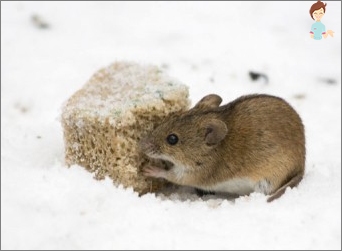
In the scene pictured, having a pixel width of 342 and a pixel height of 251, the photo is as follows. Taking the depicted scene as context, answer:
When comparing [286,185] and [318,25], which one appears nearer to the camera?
[286,185]

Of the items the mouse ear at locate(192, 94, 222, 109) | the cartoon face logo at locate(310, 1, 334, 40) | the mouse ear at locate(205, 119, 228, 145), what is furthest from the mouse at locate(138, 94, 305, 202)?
the cartoon face logo at locate(310, 1, 334, 40)

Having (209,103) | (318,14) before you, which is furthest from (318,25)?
(209,103)

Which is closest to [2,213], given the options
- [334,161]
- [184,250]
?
[184,250]

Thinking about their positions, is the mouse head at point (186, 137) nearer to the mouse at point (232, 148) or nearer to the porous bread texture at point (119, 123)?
the mouse at point (232, 148)

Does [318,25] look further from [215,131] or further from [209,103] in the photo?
[215,131]

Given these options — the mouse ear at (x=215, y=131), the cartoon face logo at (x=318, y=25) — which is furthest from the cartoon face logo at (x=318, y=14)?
the mouse ear at (x=215, y=131)

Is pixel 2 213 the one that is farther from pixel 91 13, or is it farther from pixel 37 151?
pixel 91 13
